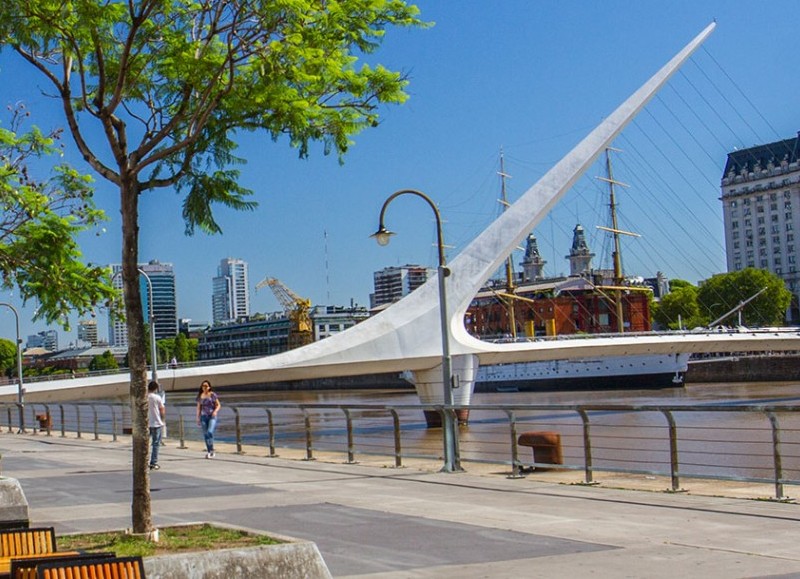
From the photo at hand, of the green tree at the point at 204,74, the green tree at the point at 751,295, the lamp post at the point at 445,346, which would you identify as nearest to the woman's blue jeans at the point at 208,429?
the lamp post at the point at 445,346

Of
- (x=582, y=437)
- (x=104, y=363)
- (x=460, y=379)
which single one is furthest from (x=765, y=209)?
(x=582, y=437)

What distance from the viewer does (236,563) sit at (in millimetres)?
4719

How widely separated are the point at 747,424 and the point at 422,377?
17672 millimetres

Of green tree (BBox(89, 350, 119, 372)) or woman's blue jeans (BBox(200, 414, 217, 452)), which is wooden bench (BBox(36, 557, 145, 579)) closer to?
woman's blue jeans (BBox(200, 414, 217, 452))

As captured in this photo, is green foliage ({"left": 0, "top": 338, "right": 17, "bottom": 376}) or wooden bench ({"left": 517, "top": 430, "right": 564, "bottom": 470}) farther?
green foliage ({"left": 0, "top": 338, "right": 17, "bottom": 376})

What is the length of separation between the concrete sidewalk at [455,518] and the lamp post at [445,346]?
1.65 feet

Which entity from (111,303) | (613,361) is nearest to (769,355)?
(613,361)

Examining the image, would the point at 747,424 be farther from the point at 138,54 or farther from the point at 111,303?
the point at 138,54

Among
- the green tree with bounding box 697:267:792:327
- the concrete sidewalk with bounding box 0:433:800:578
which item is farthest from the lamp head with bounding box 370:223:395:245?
the green tree with bounding box 697:267:792:327

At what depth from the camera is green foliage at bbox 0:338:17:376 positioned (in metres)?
138

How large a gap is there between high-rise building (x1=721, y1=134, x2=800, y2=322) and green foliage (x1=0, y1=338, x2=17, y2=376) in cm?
10538

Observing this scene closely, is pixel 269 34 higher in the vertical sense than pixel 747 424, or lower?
higher

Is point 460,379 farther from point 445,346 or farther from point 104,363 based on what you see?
point 104,363

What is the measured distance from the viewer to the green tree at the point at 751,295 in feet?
376
